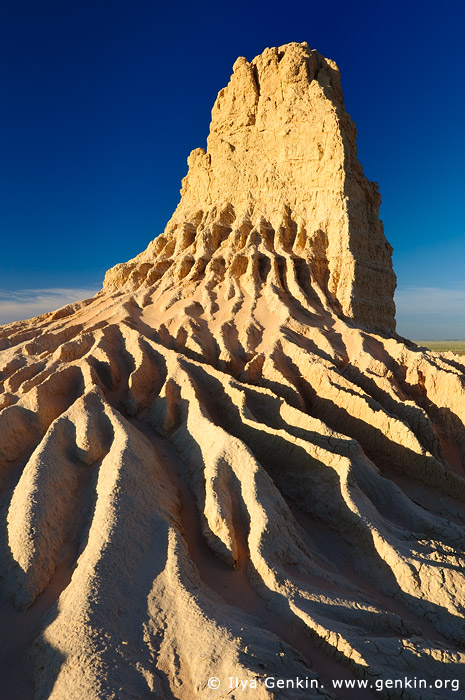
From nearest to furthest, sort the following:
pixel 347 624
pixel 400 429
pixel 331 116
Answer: pixel 347 624 < pixel 400 429 < pixel 331 116

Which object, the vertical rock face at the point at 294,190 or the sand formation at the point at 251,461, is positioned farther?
the vertical rock face at the point at 294,190

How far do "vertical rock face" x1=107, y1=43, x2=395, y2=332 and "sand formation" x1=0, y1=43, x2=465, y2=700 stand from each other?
6.3 inches

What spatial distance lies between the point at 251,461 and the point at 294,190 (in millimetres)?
19379

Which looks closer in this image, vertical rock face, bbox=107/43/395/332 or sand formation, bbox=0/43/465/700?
sand formation, bbox=0/43/465/700

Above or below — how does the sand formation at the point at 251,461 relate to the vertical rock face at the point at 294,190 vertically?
below

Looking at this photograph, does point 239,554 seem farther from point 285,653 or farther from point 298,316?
point 298,316

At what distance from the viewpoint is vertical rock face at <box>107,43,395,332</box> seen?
2197cm

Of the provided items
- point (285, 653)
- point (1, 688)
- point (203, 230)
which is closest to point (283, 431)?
point (285, 653)

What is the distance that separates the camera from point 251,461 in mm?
10438

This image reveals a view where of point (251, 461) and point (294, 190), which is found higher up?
point (294, 190)

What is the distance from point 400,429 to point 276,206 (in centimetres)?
1719

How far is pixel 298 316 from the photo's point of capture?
2039 cm

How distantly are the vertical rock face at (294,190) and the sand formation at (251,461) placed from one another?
16 centimetres

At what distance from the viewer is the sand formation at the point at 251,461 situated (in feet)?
21.5
